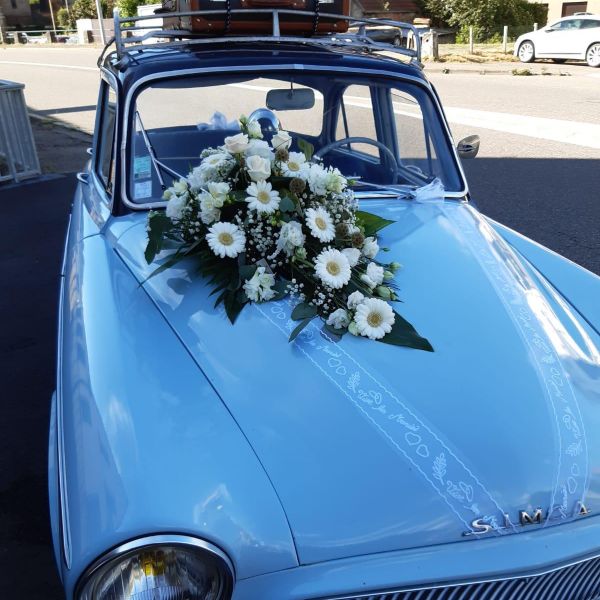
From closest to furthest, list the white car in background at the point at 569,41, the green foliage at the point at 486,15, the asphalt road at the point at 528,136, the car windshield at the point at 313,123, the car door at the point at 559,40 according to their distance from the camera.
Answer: the car windshield at the point at 313,123 < the asphalt road at the point at 528,136 < the white car in background at the point at 569,41 < the car door at the point at 559,40 < the green foliage at the point at 486,15

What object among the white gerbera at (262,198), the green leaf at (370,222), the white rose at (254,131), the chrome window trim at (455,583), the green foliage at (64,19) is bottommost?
the green foliage at (64,19)

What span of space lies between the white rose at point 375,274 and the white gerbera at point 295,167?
0.41 metres

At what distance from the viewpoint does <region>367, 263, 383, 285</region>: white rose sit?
2.16m

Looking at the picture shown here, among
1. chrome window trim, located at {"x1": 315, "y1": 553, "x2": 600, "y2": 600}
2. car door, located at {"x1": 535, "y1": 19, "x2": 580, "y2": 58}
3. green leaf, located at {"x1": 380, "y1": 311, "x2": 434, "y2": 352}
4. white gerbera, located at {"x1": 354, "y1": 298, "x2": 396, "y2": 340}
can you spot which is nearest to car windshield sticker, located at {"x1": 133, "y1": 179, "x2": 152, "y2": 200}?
white gerbera, located at {"x1": 354, "y1": 298, "x2": 396, "y2": 340}

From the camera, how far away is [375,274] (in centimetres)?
217

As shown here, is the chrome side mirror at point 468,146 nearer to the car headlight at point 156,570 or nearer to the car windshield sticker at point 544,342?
the car windshield sticker at point 544,342

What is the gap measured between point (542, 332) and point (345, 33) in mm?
2208

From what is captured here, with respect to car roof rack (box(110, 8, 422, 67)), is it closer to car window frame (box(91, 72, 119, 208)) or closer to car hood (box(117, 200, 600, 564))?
car window frame (box(91, 72, 119, 208))

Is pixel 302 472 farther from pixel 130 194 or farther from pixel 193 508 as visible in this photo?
pixel 130 194

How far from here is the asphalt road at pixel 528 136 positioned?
6121mm

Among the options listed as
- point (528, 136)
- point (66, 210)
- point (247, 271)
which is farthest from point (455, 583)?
point (528, 136)

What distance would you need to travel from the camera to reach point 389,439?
64.7 inches

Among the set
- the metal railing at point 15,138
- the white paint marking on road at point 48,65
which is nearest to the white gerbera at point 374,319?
the metal railing at point 15,138

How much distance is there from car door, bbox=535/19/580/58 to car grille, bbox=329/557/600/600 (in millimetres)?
19612
